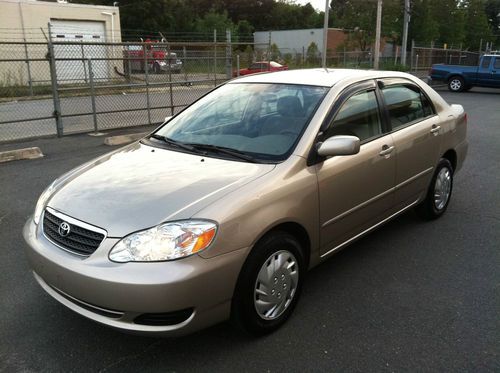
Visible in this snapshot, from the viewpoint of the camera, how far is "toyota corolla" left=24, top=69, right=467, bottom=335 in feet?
8.52

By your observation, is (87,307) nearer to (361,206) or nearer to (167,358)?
(167,358)

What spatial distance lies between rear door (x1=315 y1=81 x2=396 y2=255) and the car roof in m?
0.14

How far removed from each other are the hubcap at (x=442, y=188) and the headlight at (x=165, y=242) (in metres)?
3.21

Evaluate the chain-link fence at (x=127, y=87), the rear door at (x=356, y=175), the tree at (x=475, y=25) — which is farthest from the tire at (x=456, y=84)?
the tree at (x=475, y=25)

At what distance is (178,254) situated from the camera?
2.57 metres

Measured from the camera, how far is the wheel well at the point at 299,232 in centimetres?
307

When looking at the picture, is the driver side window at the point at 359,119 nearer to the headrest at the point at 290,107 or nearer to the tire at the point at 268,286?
the headrest at the point at 290,107

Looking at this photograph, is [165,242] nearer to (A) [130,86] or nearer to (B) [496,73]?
(A) [130,86]

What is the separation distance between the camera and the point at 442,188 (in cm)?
512

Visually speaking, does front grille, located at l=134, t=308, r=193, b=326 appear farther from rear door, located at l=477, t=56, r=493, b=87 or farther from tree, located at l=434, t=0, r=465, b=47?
tree, located at l=434, t=0, r=465, b=47

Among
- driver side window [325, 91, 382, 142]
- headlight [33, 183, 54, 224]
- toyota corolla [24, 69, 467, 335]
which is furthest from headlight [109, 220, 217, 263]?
driver side window [325, 91, 382, 142]

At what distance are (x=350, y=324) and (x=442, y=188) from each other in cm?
252

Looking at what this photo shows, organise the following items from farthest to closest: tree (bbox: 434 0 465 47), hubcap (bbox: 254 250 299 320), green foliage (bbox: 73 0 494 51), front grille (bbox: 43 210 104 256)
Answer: tree (bbox: 434 0 465 47)
green foliage (bbox: 73 0 494 51)
hubcap (bbox: 254 250 299 320)
front grille (bbox: 43 210 104 256)

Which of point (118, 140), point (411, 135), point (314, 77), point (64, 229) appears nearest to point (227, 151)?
point (314, 77)
